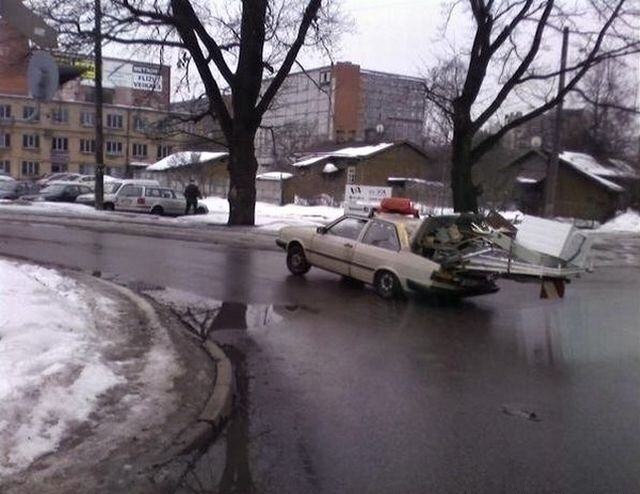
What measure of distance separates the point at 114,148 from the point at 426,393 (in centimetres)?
9406

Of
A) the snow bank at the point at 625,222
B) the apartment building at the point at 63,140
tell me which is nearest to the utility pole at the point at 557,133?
the snow bank at the point at 625,222

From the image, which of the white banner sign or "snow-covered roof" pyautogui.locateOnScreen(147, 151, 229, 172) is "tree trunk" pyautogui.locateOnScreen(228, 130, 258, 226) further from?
"snow-covered roof" pyautogui.locateOnScreen(147, 151, 229, 172)

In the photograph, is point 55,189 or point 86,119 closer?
point 55,189

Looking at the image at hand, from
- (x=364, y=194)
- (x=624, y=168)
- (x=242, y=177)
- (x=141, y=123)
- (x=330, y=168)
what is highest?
(x=141, y=123)

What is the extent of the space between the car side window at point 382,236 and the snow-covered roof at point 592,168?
38.0m

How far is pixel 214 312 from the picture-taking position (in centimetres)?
1009

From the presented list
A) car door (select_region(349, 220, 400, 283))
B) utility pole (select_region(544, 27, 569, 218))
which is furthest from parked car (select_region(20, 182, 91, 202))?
car door (select_region(349, 220, 400, 283))

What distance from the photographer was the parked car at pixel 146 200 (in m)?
31.2

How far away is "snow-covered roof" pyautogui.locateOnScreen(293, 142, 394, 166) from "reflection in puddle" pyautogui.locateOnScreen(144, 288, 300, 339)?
46.7 metres

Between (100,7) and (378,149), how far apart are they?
118ft

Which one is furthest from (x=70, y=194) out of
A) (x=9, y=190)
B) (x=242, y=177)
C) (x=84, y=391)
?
(x=84, y=391)

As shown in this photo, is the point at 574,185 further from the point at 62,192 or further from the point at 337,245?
the point at 337,245

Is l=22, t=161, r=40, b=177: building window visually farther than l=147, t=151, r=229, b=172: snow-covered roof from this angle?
Yes

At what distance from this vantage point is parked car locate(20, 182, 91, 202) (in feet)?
121
